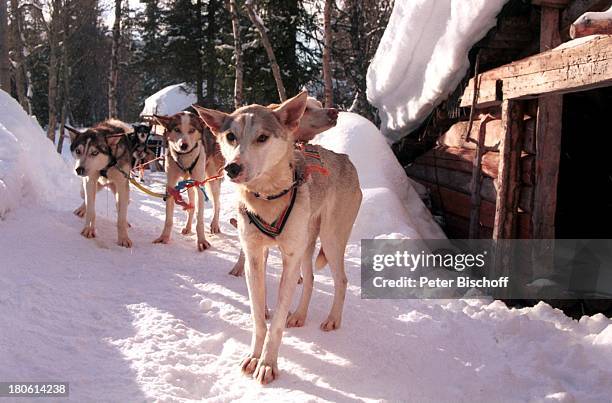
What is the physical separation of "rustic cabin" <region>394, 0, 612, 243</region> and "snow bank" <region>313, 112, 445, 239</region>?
672 millimetres

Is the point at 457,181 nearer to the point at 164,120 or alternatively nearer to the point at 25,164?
the point at 164,120

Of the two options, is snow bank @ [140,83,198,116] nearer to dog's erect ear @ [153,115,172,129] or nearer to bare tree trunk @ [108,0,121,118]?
bare tree trunk @ [108,0,121,118]

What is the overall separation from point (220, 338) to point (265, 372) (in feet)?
2.60

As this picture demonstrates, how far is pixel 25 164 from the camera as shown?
21.7 ft

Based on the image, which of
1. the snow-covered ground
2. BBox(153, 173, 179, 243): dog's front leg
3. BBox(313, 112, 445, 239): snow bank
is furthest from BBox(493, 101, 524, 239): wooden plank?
BBox(153, 173, 179, 243): dog's front leg

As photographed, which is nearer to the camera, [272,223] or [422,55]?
[272,223]

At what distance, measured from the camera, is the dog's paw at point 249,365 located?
10.9ft

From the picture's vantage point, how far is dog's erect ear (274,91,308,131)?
345 cm

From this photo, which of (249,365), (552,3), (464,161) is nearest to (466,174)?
(464,161)

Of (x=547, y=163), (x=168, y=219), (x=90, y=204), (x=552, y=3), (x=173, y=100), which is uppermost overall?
(x=173, y=100)

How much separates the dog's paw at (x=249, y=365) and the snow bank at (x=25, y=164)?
3854mm

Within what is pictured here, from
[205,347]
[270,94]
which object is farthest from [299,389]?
[270,94]

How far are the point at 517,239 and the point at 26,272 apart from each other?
5355 millimetres

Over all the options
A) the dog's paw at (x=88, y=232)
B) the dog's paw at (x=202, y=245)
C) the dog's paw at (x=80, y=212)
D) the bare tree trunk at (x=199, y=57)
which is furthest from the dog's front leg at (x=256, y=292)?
the bare tree trunk at (x=199, y=57)
